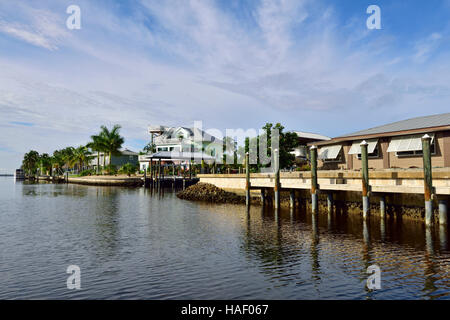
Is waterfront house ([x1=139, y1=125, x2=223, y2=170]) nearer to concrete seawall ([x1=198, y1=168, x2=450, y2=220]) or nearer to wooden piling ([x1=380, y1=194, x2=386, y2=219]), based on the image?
concrete seawall ([x1=198, y1=168, x2=450, y2=220])

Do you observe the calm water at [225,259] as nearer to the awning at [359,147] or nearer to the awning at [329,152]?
the awning at [359,147]

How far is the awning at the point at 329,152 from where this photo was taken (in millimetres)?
27548

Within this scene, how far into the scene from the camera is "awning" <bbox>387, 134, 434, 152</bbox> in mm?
21989

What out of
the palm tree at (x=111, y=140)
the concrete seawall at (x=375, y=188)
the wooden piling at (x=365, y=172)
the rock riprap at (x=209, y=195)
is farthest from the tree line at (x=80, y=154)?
the wooden piling at (x=365, y=172)

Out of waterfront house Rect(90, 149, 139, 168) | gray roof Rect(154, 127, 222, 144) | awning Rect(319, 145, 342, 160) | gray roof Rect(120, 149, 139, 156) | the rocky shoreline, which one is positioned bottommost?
the rocky shoreline

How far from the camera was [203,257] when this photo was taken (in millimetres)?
11969

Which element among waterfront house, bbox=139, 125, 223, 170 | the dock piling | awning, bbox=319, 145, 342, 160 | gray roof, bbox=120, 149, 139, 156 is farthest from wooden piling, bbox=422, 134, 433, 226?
gray roof, bbox=120, 149, 139, 156

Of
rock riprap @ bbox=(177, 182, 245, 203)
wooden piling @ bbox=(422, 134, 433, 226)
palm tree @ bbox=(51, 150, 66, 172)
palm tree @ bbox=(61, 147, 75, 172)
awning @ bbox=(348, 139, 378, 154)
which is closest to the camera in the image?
wooden piling @ bbox=(422, 134, 433, 226)

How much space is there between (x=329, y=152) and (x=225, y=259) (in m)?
19.5
